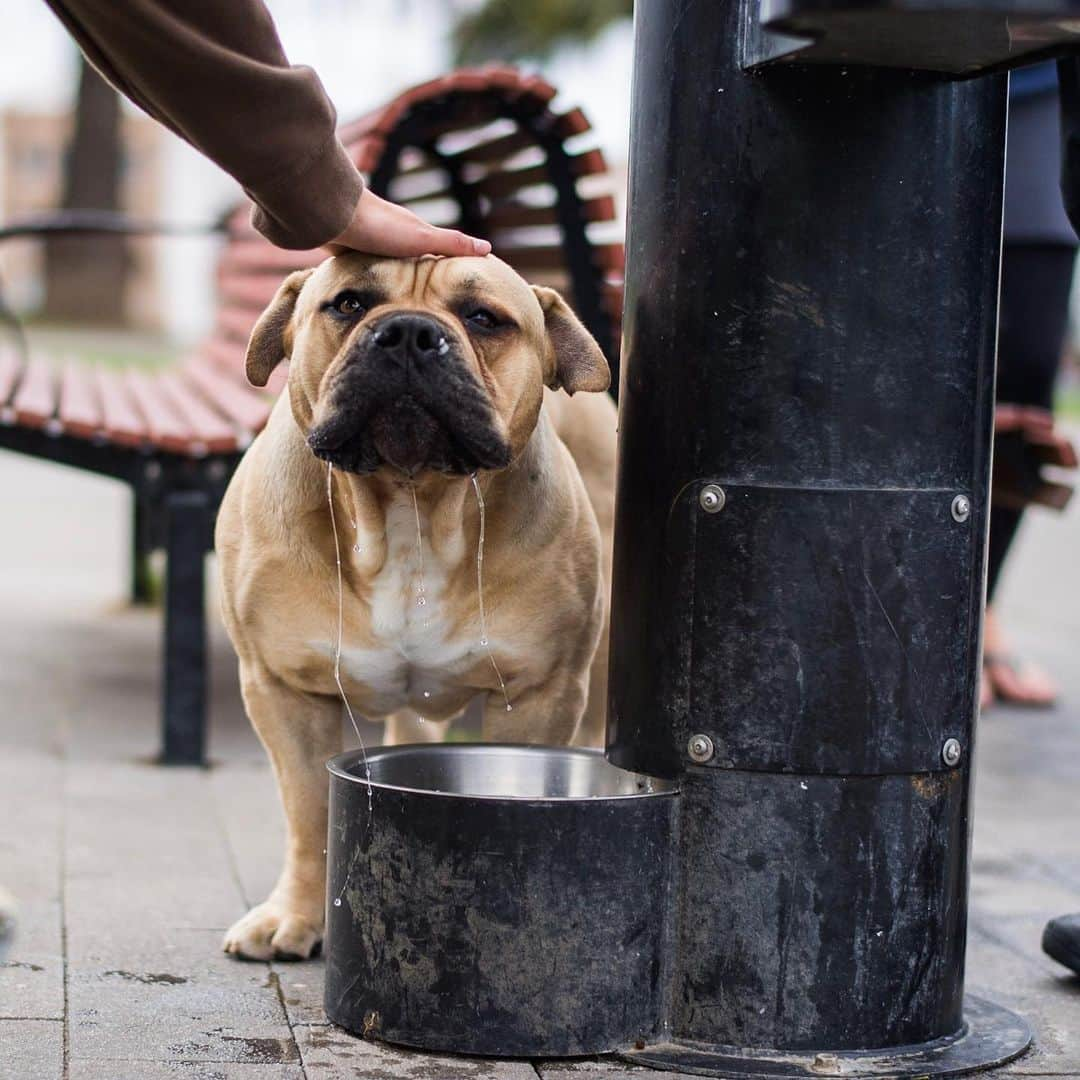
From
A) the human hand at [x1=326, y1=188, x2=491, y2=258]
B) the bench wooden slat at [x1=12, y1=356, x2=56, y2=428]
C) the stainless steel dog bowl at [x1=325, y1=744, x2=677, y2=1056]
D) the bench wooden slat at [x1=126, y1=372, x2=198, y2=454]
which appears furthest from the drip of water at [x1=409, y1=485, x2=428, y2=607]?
the bench wooden slat at [x1=12, y1=356, x2=56, y2=428]

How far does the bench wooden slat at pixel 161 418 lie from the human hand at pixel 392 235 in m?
1.73

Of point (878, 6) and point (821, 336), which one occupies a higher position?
point (878, 6)

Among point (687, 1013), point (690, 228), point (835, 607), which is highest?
point (690, 228)

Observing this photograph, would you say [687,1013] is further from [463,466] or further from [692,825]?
[463,466]

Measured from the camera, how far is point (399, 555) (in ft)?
10.0

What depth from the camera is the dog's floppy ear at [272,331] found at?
10.1 ft

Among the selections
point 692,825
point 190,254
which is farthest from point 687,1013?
point 190,254

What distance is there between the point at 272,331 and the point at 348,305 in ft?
0.89

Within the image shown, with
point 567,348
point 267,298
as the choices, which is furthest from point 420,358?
point 267,298

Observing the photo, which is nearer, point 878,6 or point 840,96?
point 878,6

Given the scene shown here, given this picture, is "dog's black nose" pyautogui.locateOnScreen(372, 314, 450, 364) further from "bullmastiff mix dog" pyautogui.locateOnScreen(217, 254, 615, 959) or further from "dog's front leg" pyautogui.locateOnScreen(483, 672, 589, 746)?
"dog's front leg" pyautogui.locateOnScreen(483, 672, 589, 746)

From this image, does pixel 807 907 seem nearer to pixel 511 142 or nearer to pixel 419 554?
pixel 419 554

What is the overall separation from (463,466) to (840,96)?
851mm

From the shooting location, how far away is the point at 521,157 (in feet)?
18.1
